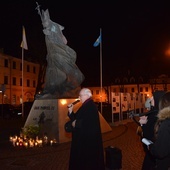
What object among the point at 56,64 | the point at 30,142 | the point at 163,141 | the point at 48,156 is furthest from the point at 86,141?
the point at 56,64

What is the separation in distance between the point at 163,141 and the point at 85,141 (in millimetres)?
1902

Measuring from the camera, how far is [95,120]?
5.00 metres

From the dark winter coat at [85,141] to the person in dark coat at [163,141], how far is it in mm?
1645

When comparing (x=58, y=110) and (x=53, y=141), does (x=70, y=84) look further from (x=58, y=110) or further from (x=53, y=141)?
(x=53, y=141)

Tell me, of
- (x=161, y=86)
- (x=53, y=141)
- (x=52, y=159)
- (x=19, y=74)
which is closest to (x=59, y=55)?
(x=53, y=141)

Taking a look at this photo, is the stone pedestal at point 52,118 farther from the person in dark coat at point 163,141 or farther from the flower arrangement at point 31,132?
the person in dark coat at point 163,141

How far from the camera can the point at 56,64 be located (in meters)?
12.5

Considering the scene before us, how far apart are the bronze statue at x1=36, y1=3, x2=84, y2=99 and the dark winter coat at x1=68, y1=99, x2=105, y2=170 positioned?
290 inches

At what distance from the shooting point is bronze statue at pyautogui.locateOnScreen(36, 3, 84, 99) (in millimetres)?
12398

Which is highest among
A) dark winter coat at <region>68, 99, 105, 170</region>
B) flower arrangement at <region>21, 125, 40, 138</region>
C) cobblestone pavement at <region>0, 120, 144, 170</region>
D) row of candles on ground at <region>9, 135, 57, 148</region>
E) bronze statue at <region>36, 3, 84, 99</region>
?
bronze statue at <region>36, 3, 84, 99</region>

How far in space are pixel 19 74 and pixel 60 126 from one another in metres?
50.0

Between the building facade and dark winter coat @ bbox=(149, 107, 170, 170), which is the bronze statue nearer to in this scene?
dark winter coat @ bbox=(149, 107, 170, 170)

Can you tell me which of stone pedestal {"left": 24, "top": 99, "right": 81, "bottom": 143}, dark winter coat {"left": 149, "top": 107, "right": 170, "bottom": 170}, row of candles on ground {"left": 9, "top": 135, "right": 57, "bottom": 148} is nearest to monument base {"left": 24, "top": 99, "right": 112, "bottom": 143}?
stone pedestal {"left": 24, "top": 99, "right": 81, "bottom": 143}

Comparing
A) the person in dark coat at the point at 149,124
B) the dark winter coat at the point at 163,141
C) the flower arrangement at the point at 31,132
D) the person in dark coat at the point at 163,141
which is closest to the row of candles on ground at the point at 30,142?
the flower arrangement at the point at 31,132
